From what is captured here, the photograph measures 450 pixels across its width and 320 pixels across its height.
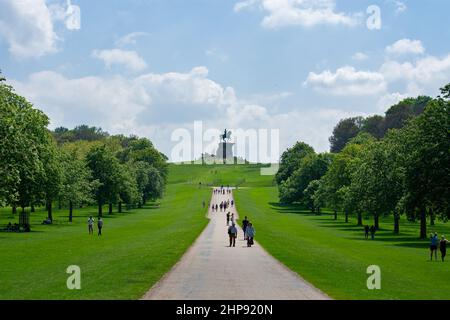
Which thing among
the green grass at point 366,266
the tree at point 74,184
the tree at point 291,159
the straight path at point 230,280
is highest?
the tree at point 291,159

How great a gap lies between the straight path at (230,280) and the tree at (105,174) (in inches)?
2889

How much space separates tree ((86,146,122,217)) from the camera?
115875 mm

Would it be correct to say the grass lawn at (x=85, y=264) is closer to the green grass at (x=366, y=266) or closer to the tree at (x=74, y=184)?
the green grass at (x=366, y=266)

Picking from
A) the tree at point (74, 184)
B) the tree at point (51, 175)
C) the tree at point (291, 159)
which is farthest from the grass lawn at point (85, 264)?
the tree at point (291, 159)

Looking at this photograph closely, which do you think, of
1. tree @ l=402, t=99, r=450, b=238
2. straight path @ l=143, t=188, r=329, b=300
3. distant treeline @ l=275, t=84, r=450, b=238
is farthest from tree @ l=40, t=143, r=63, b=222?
tree @ l=402, t=99, r=450, b=238

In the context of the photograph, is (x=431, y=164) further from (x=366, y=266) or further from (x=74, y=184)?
(x=74, y=184)

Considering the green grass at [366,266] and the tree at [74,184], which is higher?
the tree at [74,184]

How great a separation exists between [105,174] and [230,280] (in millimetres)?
90543

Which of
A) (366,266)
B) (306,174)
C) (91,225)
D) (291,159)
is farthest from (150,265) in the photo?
(291,159)

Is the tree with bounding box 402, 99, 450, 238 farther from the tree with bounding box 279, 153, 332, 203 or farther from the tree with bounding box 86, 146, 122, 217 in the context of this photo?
the tree with bounding box 279, 153, 332, 203

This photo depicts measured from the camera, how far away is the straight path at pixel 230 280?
24.0 m

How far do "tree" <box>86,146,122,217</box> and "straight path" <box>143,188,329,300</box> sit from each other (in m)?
73.4
